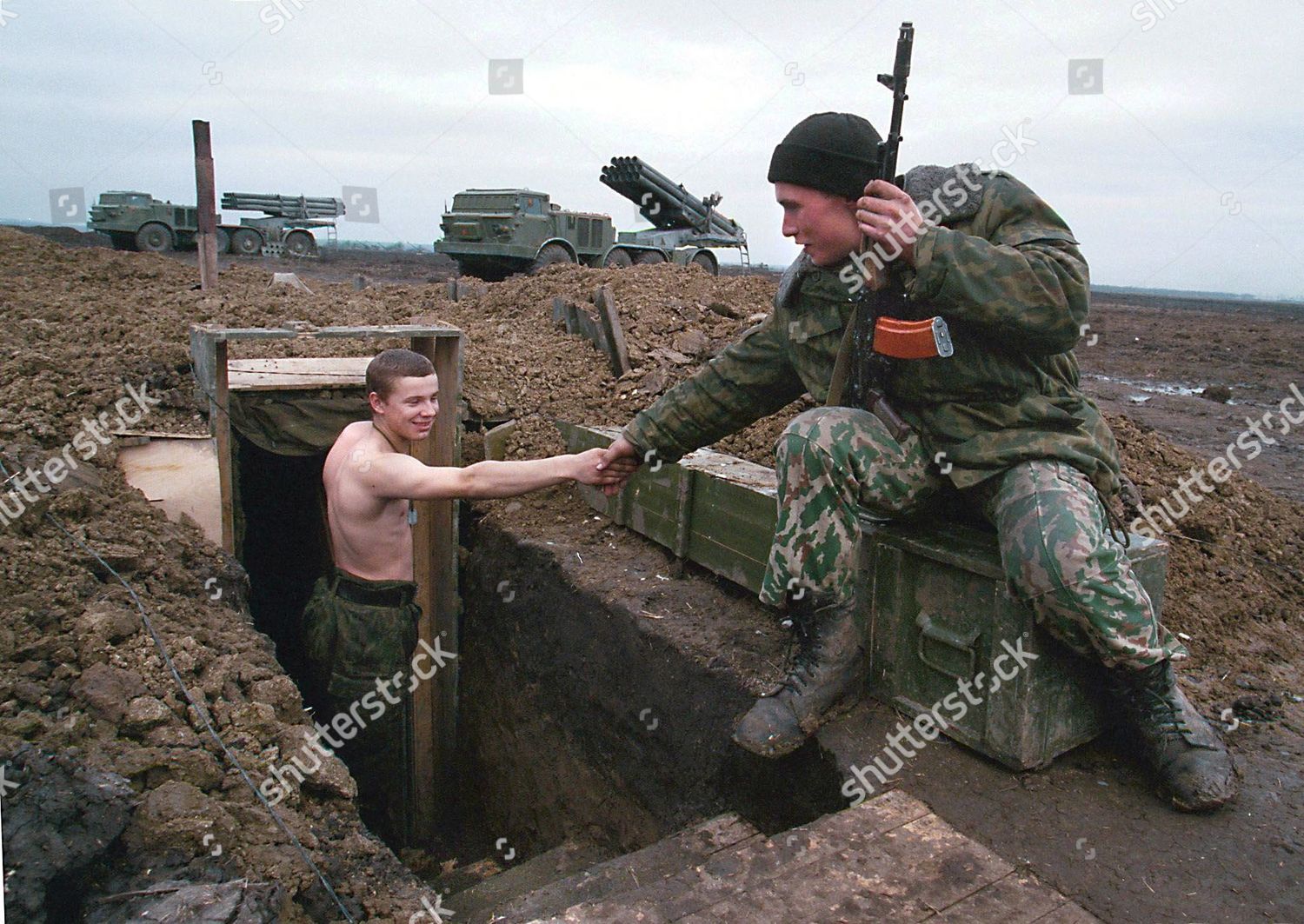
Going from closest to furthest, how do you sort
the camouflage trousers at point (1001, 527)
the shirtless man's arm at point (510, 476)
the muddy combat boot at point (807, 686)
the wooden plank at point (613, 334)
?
the camouflage trousers at point (1001, 527) → the muddy combat boot at point (807, 686) → the shirtless man's arm at point (510, 476) → the wooden plank at point (613, 334)

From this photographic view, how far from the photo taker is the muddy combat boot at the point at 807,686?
2.64 m

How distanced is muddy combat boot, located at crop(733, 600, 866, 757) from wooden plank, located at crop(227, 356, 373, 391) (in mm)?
2732

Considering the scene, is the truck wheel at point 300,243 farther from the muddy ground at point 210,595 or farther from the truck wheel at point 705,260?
the muddy ground at point 210,595

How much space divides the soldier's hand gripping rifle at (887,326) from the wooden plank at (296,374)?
106 inches

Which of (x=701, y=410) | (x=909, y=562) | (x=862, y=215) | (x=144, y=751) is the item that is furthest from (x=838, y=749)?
(x=144, y=751)

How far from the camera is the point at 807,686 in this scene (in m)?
2.69

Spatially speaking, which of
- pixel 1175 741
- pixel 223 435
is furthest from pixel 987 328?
pixel 223 435

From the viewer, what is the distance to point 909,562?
2.67 meters

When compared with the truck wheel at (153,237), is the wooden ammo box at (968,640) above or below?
below

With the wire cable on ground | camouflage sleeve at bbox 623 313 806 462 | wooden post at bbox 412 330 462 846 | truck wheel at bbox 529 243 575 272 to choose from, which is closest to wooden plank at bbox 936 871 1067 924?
the wire cable on ground

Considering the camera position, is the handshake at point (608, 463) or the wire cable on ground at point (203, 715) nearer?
the wire cable on ground at point (203, 715)

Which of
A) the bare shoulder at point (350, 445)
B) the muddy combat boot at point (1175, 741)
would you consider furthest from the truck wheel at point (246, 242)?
the muddy combat boot at point (1175, 741)

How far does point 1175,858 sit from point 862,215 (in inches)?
64.9

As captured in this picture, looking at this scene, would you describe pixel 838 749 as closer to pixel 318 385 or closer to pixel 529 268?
pixel 318 385
